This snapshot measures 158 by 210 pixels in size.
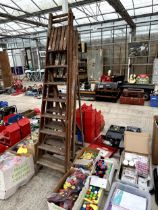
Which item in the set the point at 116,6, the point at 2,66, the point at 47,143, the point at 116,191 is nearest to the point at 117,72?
the point at 116,6

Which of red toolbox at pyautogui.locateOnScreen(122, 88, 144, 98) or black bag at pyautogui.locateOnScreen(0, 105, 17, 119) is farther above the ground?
red toolbox at pyautogui.locateOnScreen(122, 88, 144, 98)

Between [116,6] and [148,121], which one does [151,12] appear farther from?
[148,121]

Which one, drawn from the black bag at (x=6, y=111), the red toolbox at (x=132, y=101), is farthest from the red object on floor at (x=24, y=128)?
the red toolbox at (x=132, y=101)

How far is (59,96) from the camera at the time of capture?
257 centimetres

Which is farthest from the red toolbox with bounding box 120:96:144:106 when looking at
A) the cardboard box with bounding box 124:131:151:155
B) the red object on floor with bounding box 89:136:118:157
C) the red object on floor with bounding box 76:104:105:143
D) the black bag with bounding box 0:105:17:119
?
the black bag with bounding box 0:105:17:119

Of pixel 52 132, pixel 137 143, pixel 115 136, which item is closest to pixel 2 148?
pixel 52 132

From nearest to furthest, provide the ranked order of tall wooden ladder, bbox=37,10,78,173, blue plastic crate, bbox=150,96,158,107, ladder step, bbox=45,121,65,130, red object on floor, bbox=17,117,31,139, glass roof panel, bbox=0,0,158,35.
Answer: tall wooden ladder, bbox=37,10,78,173
ladder step, bbox=45,121,65,130
red object on floor, bbox=17,117,31,139
blue plastic crate, bbox=150,96,158,107
glass roof panel, bbox=0,0,158,35

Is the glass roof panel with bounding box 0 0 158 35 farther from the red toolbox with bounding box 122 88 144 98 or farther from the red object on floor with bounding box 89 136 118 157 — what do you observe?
the red object on floor with bounding box 89 136 118 157

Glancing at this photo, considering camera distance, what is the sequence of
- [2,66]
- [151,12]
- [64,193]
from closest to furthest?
[64,193], [151,12], [2,66]

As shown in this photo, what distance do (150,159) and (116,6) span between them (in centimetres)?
450

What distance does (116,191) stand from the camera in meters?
1.79

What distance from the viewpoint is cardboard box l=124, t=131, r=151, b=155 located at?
2537mm

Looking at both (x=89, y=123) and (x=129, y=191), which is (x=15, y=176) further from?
(x=89, y=123)

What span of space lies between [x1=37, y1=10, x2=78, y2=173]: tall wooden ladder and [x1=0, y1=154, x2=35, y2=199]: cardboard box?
253 millimetres
